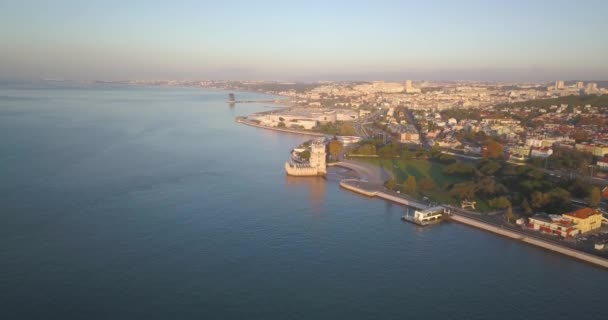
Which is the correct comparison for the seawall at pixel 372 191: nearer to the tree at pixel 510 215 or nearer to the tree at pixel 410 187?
the tree at pixel 410 187

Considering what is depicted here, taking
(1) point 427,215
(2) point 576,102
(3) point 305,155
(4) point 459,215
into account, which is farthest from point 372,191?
(2) point 576,102

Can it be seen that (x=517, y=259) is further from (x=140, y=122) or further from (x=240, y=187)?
(x=140, y=122)

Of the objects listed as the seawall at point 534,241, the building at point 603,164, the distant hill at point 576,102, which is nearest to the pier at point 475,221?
the seawall at point 534,241

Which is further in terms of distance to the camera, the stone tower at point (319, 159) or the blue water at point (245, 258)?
the stone tower at point (319, 159)

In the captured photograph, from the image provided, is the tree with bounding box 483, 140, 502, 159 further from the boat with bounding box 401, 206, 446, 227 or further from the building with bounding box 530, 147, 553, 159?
the boat with bounding box 401, 206, 446, 227

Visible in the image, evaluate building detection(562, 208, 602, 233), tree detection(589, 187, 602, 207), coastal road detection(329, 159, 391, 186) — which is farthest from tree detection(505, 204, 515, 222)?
coastal road detection(329, 159, 391, 186)

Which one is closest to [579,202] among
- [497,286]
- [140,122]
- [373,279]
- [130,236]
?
[497,286]

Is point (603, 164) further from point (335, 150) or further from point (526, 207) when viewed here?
point (335, 150)
